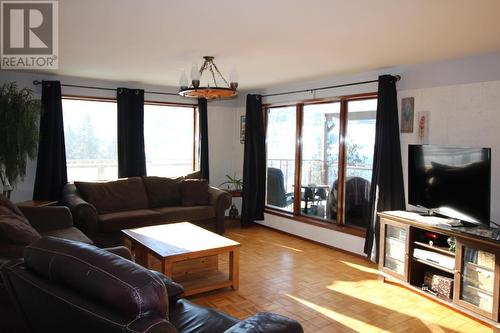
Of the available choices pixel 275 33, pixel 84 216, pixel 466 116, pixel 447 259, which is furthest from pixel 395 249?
pixel 84 216

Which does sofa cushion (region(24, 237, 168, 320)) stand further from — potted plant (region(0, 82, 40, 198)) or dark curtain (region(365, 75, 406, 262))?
dark curtain (region(365, 75, 406, 262))

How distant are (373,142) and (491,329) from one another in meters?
2.34

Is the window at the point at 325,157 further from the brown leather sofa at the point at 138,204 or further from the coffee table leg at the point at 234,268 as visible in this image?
the coffee table leg at the point at 234,268

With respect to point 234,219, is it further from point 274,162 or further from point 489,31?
point 489,31

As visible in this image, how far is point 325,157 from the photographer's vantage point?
5.30 m

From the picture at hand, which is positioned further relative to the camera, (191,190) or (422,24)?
(191,190)

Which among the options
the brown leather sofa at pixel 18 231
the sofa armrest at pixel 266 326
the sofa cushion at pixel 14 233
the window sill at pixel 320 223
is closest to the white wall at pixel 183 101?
the window sill at pixel 320 223

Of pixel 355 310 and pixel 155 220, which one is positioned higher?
pixel 155 220

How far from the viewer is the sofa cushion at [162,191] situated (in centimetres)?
542

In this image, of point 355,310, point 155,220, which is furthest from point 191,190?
point 355,310

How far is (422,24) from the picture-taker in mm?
2697

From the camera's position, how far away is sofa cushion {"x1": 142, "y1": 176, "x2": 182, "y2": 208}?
5422 mm

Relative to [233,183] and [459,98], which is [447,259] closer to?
[459,98]

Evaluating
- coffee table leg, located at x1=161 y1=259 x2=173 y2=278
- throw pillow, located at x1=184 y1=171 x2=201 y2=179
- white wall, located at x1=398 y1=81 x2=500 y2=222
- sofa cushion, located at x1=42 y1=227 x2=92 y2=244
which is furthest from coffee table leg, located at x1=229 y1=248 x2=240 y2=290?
throw pillow, located at x1=184 y1=171 x2=201 y2=179
